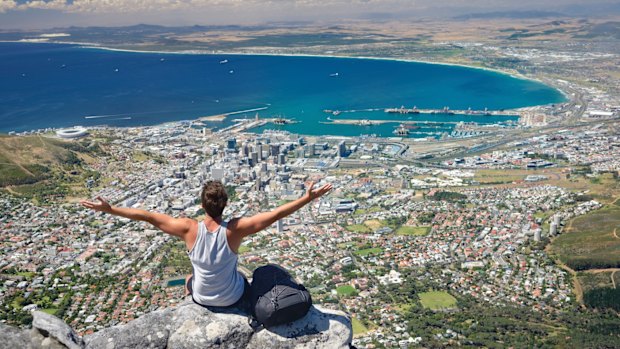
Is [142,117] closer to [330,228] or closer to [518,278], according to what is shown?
[330,228]

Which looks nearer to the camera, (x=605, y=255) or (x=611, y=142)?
(x=605, y=255)

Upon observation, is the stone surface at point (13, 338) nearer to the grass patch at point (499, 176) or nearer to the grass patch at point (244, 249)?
the grass patch at point (244, 249)

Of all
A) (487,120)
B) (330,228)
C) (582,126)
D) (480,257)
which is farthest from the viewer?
(487,120)

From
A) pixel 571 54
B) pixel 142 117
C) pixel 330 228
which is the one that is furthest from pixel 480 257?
pixel 571 54

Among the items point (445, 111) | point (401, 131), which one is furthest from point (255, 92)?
point (401, 131)

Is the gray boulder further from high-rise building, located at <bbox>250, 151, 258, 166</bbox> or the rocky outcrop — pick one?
high-rise building, located at <bbox>250, 151, 258, 166</bbox>

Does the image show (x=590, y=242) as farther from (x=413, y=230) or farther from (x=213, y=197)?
(x=213, y=197)
